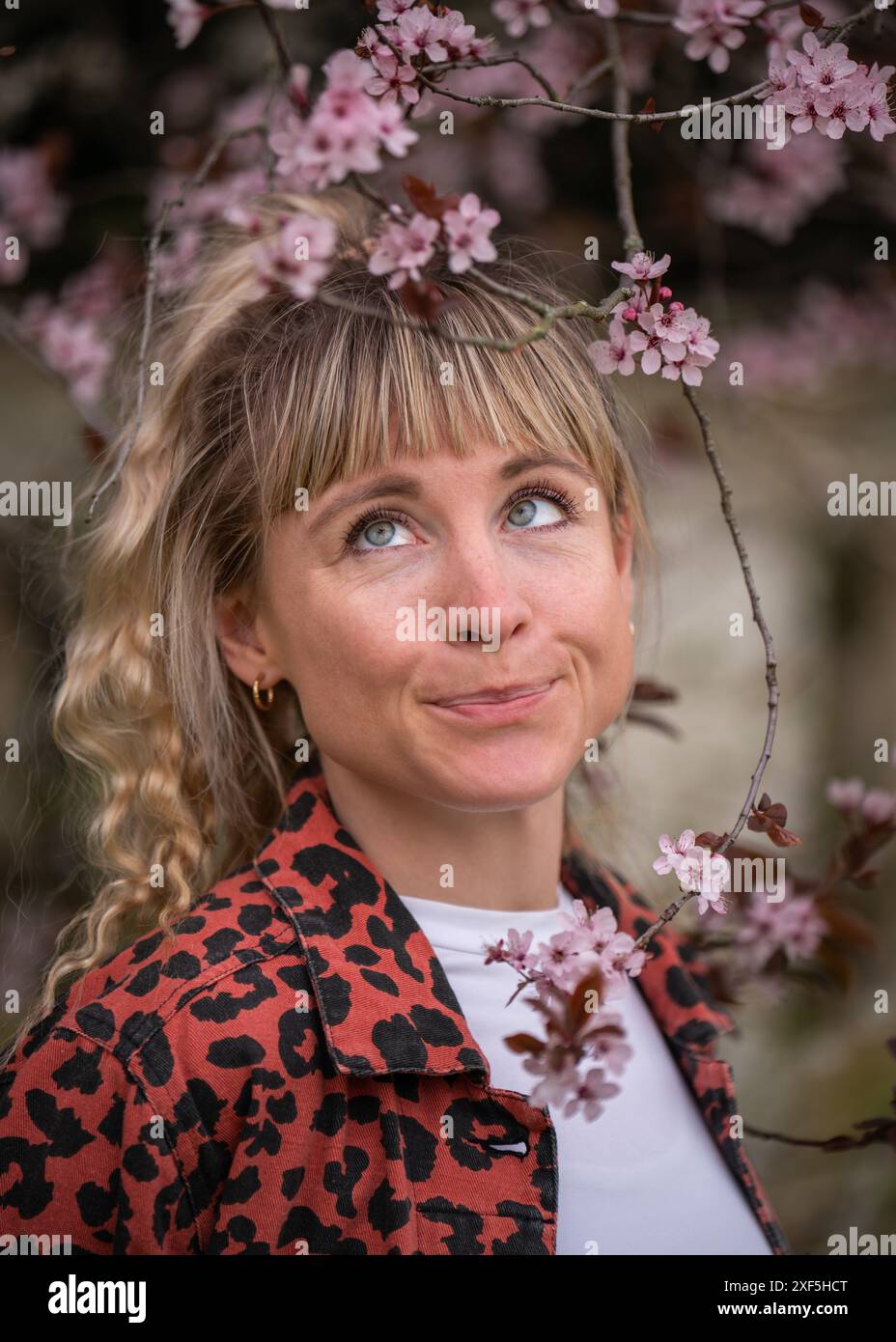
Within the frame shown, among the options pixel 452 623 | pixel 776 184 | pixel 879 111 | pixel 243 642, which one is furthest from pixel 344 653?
pixel 776 184

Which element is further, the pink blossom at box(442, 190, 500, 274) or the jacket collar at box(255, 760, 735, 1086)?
the jacket collar at box(255, 760, 735, 1086)

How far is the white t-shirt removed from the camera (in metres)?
1.33

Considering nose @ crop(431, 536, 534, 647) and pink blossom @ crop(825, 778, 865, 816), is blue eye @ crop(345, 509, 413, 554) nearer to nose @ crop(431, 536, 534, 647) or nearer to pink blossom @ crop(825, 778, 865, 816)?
nose @ crop(431, 536, 534, 647)

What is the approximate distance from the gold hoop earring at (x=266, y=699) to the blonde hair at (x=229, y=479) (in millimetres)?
20

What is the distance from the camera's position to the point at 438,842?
143 centimetres

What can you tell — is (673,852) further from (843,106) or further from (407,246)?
(843,106)

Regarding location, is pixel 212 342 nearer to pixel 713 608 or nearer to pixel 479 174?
pixel 479 174

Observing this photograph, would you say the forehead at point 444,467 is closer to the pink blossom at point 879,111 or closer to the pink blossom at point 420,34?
the pink blossom at point 420,34

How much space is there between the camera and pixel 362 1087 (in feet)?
4.10

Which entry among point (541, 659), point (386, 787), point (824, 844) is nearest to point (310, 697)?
point (386, 787)

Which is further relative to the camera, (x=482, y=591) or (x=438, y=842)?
(x=438, y=842)

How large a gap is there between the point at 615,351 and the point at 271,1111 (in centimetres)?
87

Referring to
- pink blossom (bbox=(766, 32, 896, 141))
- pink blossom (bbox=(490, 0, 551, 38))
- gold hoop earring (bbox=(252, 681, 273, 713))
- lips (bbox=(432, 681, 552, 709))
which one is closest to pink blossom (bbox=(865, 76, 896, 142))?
pink blossom (bbox=(766, 32, 896, 141))

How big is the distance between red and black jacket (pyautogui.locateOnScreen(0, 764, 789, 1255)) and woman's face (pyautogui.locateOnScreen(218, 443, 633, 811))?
23 centimetres
